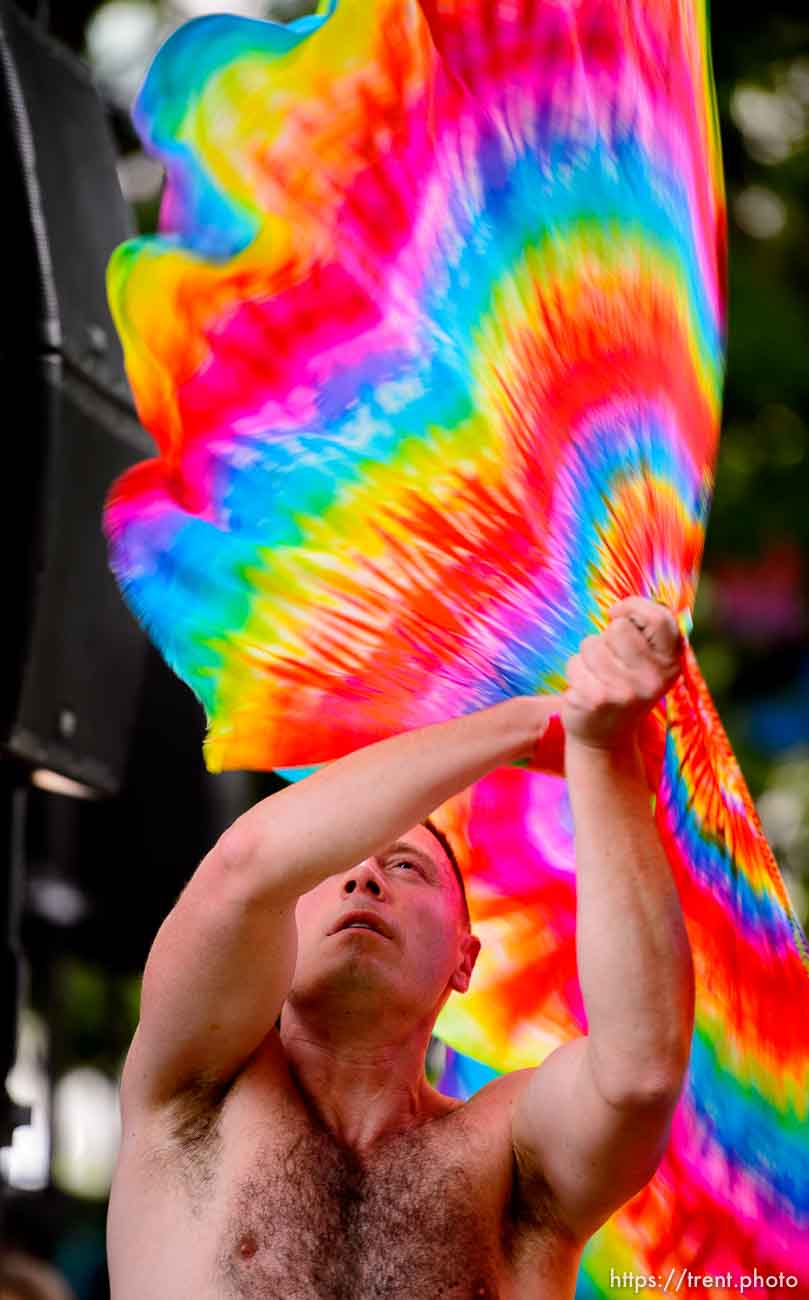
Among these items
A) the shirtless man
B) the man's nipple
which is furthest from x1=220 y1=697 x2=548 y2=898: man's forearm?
the man's nipple

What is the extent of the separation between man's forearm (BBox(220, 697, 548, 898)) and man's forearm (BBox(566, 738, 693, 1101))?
7 cm

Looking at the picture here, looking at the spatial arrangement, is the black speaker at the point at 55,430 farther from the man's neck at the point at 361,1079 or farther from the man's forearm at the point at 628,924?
the man's forearm at the point at 628,924

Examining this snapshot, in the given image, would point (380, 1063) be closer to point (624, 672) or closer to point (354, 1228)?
point (354, 1228)

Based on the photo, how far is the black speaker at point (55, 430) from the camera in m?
2.23

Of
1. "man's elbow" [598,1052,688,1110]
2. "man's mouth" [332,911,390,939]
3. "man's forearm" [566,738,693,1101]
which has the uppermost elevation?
"man's forearm" [566,738,693,1101]

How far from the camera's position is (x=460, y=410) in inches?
67.7

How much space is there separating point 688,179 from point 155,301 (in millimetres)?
477

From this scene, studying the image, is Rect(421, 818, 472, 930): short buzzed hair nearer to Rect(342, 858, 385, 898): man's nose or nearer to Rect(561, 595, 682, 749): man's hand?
Rect(342, 858, 385, 898): man's nose

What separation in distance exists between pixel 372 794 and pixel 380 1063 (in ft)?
1.18

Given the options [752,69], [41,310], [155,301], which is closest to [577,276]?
[155,301]

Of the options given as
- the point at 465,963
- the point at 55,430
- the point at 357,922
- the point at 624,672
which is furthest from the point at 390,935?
the point at 55,430

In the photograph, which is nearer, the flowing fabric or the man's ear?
the flowing fabric

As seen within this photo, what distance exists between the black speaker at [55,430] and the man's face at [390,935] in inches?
20.0

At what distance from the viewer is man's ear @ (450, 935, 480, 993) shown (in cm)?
190
